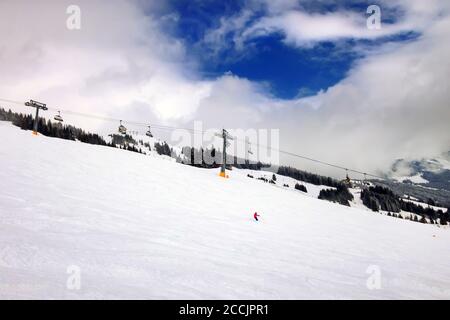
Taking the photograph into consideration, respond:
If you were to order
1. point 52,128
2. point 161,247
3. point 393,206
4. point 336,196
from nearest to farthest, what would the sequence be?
point 161,247
point 52,128
point 393,206
point 336,196

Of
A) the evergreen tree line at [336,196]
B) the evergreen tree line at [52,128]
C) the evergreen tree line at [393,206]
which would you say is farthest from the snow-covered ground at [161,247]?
the evergreen tree line at [393,206]

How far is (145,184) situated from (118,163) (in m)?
6.99

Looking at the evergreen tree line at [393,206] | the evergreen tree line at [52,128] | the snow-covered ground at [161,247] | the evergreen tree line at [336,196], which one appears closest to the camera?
the snow-covered ground at [161,247]

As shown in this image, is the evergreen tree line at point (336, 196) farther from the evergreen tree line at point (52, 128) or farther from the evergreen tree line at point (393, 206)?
the evergreen tree line at point (52, 128)

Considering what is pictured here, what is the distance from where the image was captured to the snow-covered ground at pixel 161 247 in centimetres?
675

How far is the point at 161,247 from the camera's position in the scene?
1034 centimetres

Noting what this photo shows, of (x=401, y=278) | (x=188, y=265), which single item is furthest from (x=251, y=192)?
(x=188, y=265)

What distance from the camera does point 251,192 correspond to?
110 feet

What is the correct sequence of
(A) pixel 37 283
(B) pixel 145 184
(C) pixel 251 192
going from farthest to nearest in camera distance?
(C) pixel 251 192 → (B) pixel 145 184 → (A) pixel 37 283

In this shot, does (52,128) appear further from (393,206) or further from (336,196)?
(393,206)

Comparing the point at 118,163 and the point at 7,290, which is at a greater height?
the point at 118,163

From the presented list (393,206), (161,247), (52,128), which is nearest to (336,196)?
(393,206)
